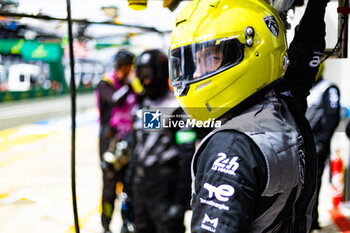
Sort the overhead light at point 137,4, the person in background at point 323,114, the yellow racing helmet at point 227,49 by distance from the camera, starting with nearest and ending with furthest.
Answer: the yellow racing helmet at point 227,49
the overhead light at point 137,4
the person in background at point 323,114

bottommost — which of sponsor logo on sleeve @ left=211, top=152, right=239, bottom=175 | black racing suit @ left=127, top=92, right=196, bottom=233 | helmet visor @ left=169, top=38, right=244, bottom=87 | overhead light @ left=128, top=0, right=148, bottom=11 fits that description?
black racing suit @ left=127, top=92, right=196, bottom=233

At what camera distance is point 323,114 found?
3.01 metres

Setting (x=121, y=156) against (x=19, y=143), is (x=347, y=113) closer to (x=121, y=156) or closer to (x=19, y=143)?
(x=121, y=156)

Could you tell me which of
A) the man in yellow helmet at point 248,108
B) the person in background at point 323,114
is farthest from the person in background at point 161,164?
the person in background at point 323,114

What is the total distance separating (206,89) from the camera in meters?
1.13

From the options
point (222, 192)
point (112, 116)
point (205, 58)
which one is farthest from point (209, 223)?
point (112, 116)

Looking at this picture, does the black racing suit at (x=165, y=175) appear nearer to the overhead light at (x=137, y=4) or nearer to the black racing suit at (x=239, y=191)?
the overhead light at (x=137, y=4)

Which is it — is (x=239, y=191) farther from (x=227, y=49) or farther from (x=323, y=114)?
(x=323, y=114)

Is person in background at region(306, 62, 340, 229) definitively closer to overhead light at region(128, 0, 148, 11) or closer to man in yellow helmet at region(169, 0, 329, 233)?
man in yellow helmet at region(169, 0, 329, 233)

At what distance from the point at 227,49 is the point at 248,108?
0.19 m

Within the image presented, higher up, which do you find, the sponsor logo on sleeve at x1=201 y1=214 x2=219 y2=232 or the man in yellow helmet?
the man in yellow helmet

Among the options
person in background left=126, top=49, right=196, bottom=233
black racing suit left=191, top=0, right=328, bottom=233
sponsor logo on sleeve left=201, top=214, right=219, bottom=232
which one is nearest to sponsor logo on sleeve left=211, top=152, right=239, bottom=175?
black racing suit left=191, top=0, right=328, bottom=233

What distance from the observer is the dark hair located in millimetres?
3098

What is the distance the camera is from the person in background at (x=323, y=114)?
2957 millimetres
